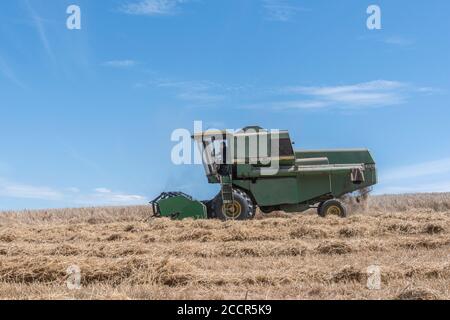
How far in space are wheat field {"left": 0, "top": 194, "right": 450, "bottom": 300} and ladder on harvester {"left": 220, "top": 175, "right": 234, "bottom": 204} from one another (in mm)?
2743

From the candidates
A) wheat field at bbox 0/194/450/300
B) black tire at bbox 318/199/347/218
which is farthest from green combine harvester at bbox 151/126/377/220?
wheat field at bbox 0/194/450/300

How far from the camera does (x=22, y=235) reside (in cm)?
1396

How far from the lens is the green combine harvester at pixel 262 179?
55.6 ft

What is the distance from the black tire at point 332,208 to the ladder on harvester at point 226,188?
2.99 metres

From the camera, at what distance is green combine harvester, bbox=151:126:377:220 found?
16953 mm

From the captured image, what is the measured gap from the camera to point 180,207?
16766 millimetres

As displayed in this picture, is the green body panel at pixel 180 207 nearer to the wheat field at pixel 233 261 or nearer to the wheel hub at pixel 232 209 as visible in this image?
the wheel hub at pixel 232 209

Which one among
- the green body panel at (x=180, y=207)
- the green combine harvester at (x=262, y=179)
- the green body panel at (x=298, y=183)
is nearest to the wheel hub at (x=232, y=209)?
the green combine harvester at (x=262, y=179)

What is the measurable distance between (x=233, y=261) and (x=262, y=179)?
864 cm

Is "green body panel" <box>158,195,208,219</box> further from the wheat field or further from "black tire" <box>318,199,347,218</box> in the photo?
"black tire" <box>318,199,347,218</box>

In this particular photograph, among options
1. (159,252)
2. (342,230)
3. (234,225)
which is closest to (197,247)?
(159,252)

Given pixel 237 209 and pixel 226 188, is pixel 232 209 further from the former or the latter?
pixel 226 188
